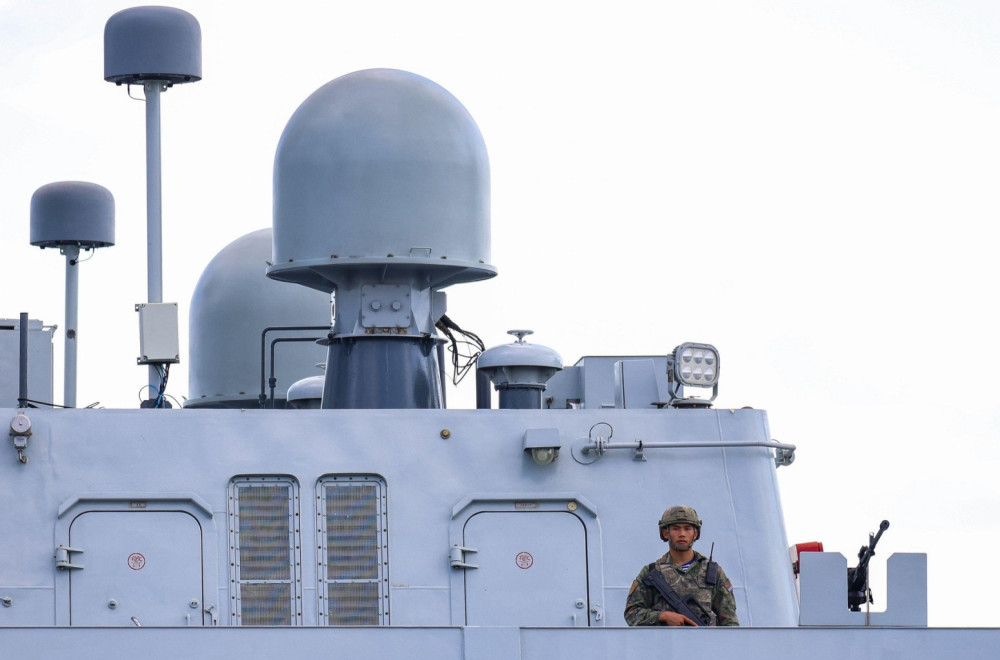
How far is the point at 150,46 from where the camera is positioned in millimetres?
16453

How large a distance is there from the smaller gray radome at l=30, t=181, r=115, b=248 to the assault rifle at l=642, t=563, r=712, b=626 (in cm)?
859

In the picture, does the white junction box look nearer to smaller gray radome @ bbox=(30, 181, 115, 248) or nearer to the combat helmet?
smaller gray radome @ bbox=(30, 181, 115, 248)

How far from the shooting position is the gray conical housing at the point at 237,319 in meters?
18.1

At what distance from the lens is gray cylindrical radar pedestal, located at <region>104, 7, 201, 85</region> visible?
16.5 metres

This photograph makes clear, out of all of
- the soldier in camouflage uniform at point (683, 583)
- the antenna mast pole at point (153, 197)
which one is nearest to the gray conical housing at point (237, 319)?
the antenna mast pole at point (153, 197)

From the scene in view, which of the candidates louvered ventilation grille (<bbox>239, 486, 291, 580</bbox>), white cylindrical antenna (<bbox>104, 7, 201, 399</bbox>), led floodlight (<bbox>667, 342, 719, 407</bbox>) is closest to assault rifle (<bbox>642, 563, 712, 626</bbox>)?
led floodlight (<bbox>667, 342, 719, 407</bbox>)

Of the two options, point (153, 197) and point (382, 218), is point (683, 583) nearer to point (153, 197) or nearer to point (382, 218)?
point (382, 218)

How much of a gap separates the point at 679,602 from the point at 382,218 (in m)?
4.75

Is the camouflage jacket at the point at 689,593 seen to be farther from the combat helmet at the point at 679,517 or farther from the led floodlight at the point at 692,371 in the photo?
the led floodlight at the point at 692,371

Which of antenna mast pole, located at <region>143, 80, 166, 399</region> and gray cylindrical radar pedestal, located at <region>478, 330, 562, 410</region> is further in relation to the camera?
antenna mast pole, located at <region>143, 80, 166, 399</region>

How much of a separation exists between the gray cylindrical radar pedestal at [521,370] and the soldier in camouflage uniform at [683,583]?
392 centimetres

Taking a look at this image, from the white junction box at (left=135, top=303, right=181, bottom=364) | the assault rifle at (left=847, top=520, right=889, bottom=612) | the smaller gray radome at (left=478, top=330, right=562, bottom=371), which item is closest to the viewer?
the assault rifle at (left=847, top=520, right=889, bottom=612)

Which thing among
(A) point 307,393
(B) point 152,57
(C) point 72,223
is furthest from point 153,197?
(A) point 307,393
